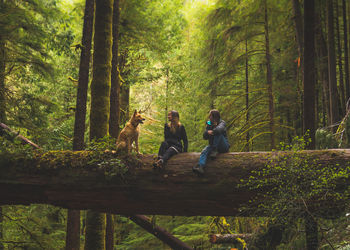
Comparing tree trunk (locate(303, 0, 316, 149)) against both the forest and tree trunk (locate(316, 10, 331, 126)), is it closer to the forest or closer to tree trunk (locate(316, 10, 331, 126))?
the forest

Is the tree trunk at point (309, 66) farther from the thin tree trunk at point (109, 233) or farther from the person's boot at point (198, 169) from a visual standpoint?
the thin tree trunk at point (109, 233)

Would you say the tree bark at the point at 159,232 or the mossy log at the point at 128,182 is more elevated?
the mossy log at the point at 128,182

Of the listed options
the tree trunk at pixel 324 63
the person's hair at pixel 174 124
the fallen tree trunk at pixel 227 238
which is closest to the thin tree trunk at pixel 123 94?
the fallen tree trunk at pixel 227 238

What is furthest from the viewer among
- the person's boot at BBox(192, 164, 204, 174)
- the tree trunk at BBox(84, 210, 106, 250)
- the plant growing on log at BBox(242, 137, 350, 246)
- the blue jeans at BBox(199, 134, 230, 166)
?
the tree trunk at BBox(84, 210, 106, 250)

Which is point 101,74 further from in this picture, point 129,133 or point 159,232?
point 159,232

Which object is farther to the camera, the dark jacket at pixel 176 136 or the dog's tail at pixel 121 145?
the dark jacket at pixel 176 136

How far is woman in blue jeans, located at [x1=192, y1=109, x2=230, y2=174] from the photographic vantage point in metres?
5.81

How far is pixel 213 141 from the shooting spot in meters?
6.09

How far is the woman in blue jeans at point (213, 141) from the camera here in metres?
5.81

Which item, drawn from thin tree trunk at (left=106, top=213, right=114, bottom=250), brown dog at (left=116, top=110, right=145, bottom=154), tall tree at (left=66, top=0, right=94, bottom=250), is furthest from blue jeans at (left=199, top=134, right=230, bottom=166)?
thin tree trunk at (left=106, top=213, right=114, bottom=250)

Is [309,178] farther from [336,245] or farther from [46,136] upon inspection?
[46,136]

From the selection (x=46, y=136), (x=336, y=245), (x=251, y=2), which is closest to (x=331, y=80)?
(x=251, y=2)

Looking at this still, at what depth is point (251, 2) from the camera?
34.5 ft

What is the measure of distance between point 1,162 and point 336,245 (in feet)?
21.4
